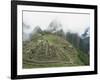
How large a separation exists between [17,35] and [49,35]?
29 centimetres

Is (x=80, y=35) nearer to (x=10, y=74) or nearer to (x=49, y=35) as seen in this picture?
(x=49, y=35)

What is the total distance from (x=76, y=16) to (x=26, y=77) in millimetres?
723

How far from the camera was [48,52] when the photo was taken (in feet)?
5.96

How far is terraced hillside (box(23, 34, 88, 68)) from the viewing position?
177 centimetres

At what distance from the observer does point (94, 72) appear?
1.97 metres

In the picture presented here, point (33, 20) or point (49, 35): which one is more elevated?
point (33, 20)

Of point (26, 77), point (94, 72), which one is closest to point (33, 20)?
point (26, 77)

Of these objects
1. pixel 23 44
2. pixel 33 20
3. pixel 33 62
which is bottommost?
pixel 33 62

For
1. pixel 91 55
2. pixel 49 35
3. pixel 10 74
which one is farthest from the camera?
pixel 91 55

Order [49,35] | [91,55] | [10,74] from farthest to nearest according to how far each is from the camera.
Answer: [91,55] → [49,35] → [10,74]

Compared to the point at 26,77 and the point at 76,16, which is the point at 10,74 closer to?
the point at 26,77

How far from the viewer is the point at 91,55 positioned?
1.96 m

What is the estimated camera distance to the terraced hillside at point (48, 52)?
69.7 inches

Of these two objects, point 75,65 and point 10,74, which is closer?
point 10,74
